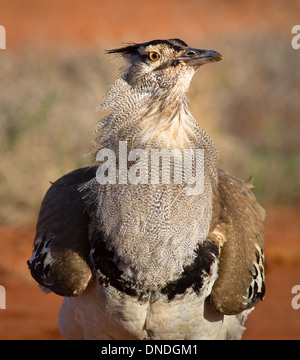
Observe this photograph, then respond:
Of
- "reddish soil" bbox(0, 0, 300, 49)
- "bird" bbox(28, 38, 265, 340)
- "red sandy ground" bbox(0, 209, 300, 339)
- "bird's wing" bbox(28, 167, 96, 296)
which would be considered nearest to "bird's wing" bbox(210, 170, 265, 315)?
"bird" bbox(28, 38, 265, 340)

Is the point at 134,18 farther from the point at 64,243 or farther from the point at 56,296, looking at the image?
the point at 64,243

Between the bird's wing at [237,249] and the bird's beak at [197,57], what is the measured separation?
2.98 feet

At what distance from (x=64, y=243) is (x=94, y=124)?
1.62 metres

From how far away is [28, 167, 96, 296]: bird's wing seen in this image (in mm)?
3461

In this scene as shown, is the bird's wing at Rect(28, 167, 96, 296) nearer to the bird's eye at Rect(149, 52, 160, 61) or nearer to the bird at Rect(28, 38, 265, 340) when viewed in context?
the bird at Rect(28, 38, 265, 340)

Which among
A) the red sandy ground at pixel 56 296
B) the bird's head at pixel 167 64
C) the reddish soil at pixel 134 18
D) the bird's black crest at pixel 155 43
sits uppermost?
the reddish soil at pixel 134 18

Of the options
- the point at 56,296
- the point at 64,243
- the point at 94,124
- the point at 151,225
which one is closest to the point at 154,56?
the point at 151,225

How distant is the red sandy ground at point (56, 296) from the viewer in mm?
5430

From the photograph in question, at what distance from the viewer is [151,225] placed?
10.7 ft

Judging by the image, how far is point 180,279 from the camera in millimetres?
3297

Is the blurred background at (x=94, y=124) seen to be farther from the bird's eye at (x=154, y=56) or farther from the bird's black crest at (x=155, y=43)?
the bird's eye at (x=154, y=56)

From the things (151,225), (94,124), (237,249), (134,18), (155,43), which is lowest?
(237,249)

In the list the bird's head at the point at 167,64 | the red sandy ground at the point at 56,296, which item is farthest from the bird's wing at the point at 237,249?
the red sandy ground at the point at 56,296

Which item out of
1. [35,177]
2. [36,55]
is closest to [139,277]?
[35,177]
